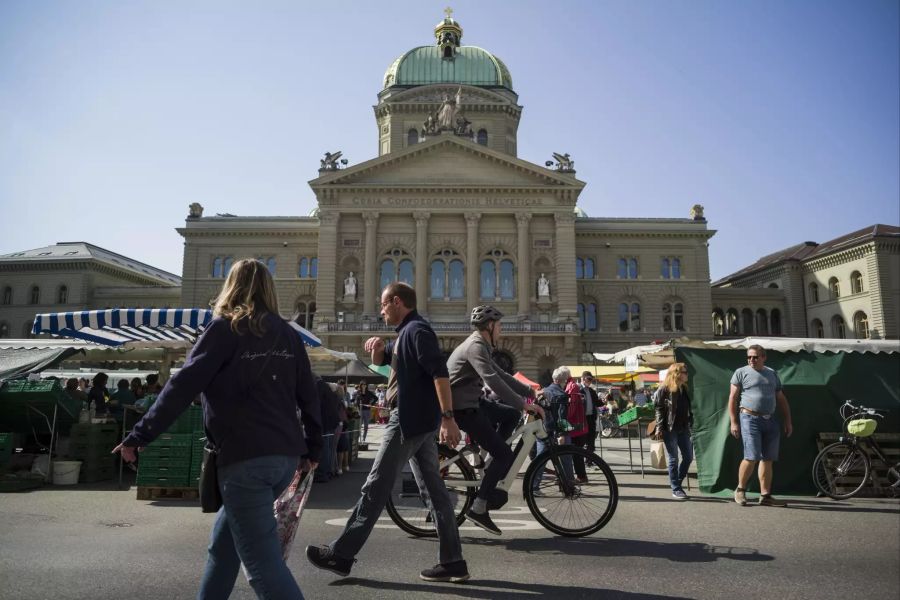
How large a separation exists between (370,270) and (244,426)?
44.3 m

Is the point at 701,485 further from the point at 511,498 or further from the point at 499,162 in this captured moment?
the point at 499,162

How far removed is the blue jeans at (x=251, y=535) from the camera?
3.43 m

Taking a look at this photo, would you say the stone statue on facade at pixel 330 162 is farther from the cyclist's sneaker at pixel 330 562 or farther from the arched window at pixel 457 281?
the cyclist's sneaker at pixel 330 562

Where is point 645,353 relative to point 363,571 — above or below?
above

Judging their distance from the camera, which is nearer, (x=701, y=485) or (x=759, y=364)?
(x=759, y=364)

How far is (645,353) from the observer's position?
15992 mm

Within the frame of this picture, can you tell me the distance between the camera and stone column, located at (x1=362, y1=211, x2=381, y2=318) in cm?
4734

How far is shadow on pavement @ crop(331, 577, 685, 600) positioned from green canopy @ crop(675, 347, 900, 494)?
18.7ft

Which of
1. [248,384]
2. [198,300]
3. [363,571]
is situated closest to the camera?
[248,384]

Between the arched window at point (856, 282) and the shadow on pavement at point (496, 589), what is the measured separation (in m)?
59.9

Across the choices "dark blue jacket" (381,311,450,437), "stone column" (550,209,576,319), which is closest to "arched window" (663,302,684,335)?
"stone column" (550,209,576,319)

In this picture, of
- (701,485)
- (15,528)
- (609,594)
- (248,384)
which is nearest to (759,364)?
(701,485)

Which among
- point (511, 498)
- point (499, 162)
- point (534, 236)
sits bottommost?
point (511, 498)

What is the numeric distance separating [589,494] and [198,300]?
5026cm
